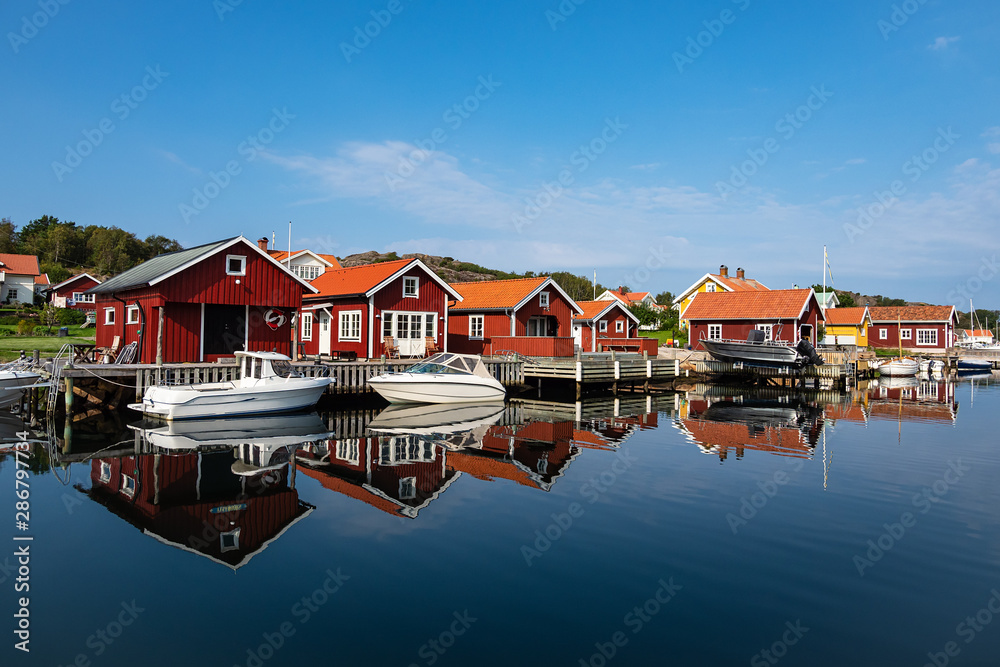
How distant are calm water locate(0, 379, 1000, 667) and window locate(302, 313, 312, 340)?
1705cm

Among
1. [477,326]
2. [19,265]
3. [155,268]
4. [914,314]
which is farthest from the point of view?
[19,265]

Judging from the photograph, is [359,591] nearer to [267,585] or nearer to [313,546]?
[267,585]

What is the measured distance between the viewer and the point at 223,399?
2023 cm

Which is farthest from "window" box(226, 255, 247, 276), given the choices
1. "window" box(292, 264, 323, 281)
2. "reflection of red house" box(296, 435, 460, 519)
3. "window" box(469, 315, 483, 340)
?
"window" box(292, 264, 323, 281)

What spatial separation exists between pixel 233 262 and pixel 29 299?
61.0 meters

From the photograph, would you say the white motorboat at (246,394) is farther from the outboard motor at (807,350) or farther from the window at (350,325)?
the outboard motor at (807,350)

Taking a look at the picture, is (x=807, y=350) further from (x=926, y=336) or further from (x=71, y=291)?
(x=71, y=291)

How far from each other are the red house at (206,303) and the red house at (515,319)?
10.8 metres

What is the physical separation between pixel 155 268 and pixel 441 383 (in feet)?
40.3

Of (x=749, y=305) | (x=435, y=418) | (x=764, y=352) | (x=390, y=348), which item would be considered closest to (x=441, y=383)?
(x=435, y=418)

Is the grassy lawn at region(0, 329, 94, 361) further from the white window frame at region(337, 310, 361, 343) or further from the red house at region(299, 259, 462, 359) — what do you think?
the white window frame at region(337, 310, 361, 343)

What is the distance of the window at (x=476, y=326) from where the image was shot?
36.6m

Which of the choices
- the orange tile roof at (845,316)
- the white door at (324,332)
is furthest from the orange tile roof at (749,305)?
the white door at (324,332)

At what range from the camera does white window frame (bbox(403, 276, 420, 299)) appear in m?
31.1
